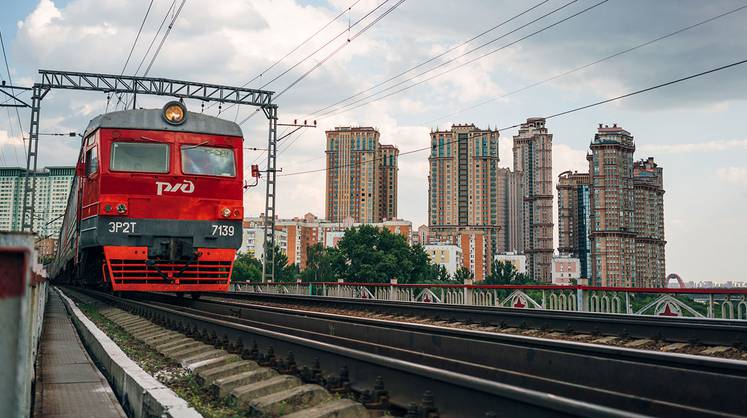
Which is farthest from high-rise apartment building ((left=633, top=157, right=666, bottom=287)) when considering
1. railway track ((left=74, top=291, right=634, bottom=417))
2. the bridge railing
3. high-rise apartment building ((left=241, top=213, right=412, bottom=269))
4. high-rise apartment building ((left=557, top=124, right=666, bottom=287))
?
railway track ((left=74, top=291, right=634, bottom=417))

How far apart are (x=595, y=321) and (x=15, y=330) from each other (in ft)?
30.4

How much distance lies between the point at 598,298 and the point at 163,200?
31.1ft

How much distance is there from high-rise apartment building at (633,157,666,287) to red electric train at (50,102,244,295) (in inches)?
6951

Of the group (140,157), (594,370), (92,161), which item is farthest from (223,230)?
(594,370)

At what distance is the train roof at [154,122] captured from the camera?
13.8 metres

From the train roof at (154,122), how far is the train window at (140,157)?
0.40 meters

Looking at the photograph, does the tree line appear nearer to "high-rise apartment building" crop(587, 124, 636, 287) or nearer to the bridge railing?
the bridge railing

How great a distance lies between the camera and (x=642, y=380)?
4.48 meters

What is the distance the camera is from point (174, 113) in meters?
14.1

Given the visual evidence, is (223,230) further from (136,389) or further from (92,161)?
(136,389)

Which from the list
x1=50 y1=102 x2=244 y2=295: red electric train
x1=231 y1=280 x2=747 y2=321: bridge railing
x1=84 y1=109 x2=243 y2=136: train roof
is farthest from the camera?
x1=84 y1=109 x2=243 y2=136: train roof

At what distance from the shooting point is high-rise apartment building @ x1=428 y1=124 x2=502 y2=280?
176 meters

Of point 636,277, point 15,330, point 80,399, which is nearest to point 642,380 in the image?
point 15,330

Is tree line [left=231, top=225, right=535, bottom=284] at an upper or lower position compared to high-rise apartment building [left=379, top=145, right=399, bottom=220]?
lower
